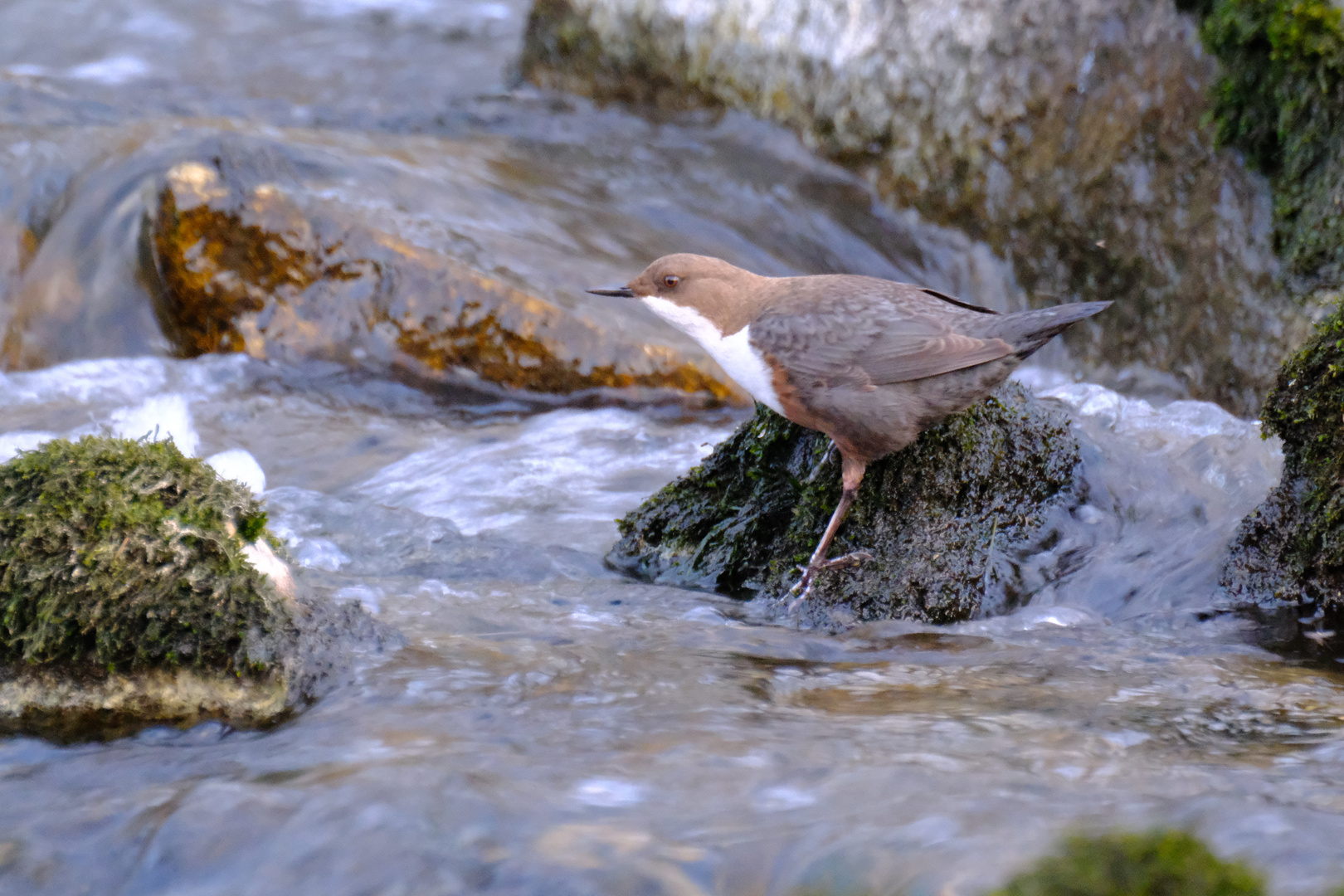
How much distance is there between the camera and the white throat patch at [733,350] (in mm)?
3498

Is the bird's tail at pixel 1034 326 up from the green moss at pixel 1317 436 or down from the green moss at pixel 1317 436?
up

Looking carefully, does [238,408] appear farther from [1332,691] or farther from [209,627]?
[1332,691]

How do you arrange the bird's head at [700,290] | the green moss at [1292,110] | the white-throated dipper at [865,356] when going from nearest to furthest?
the white-throated dipper at [865,356]
the bird's head at [700,290]
the green moss at [1292,110]

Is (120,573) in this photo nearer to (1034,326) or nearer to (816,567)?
(816,567)

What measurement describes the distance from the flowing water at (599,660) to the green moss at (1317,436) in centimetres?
31

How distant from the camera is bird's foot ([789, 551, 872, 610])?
11.5ft

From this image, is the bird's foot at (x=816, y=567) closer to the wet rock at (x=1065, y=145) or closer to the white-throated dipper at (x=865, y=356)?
the white-throated dipper at (x=865, y=356)

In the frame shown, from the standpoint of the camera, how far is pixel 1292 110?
568 cm

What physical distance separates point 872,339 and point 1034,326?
51cm

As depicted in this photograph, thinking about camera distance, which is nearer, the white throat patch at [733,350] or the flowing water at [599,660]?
the flowing water at [599,660]

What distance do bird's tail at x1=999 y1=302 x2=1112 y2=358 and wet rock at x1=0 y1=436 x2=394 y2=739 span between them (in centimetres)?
232

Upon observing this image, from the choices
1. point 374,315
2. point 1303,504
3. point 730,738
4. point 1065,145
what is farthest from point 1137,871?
point 1065,145

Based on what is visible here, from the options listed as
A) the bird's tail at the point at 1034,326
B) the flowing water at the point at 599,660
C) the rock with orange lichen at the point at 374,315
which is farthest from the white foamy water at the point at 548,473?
the bird's tail at the point at 1034,326

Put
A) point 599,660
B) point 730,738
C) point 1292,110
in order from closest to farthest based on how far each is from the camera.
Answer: point 730,738 → point 599,660 → point 1292,110
